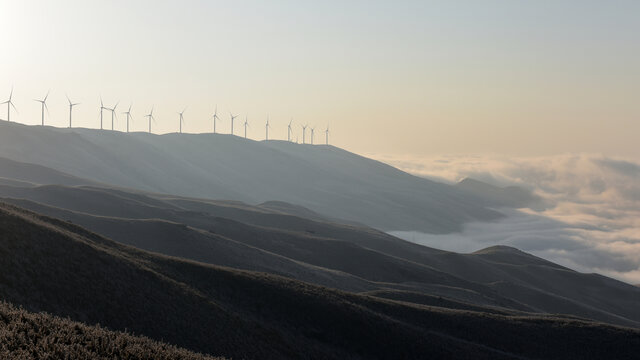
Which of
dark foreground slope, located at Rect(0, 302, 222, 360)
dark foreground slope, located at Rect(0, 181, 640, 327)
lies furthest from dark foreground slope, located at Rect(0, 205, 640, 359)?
dark foreground slope, located at Rect(0, 181, 640, 327)

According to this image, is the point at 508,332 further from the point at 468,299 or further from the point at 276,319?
the point at 468,299

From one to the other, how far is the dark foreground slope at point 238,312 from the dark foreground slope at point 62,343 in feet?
57.6

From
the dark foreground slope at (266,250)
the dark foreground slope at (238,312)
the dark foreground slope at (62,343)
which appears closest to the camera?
the dark foreground slope at (62,343)

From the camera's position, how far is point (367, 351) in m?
67.8

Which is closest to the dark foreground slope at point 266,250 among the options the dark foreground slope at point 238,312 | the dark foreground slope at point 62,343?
the dark foreground slope at point 238,312

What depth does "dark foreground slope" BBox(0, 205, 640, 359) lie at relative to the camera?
53500 mm

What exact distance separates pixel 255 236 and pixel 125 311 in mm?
109509

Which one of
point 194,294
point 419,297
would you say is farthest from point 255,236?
point 194,294

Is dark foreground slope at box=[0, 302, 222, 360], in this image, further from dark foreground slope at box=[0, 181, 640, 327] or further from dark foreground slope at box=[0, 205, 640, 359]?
dark foreground slope at box=[0, 181, 640, 327]

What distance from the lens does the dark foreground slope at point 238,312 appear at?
53.5m

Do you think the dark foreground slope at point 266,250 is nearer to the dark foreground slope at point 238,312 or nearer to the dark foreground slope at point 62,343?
the dark foreground slope at point 238,312

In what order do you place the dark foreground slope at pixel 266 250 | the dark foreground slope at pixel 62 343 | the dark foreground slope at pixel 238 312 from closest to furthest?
the dark foreground slope at pixel 62 343, the dark foreground slope at pixel 238 312, the dark foreground slope at pixel 266 250

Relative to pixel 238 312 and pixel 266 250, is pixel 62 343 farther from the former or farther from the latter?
pixel 266 250

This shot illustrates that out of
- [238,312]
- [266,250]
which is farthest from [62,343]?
[266,250]
